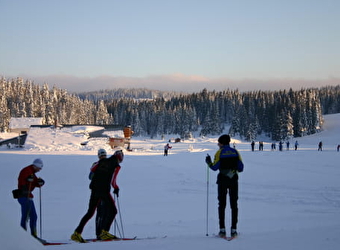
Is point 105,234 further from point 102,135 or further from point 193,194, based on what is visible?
point 102,135

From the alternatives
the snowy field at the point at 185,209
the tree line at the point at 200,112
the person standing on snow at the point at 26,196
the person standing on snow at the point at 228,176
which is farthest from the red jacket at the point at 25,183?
the tree line at the point at 200,112

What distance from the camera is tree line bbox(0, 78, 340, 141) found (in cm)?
7912

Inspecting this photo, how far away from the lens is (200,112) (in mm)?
119125

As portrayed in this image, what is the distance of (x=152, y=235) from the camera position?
6988mm

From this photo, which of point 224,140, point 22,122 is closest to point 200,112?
point 22,122

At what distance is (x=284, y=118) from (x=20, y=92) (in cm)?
8023

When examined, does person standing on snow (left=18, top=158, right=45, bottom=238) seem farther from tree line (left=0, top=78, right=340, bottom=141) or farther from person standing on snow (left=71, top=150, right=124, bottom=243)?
tree line (left=0, top=78, right=340, bottom=141)

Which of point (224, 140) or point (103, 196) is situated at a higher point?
point (224, 140)

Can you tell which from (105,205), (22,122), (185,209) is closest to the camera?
(105,205)

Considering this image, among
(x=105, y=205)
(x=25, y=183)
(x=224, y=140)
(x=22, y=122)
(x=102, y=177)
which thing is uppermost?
(x=224, y=140)

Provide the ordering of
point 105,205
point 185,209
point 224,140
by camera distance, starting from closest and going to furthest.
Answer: point 224,140 < point 105,205 < point 185,209

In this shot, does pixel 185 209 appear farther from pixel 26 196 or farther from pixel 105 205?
pixel 26 196

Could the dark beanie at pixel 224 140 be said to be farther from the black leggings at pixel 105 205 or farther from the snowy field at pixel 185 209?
the black leggings at pixel 105 205

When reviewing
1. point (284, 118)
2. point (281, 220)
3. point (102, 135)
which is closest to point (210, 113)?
point (284, 118)
